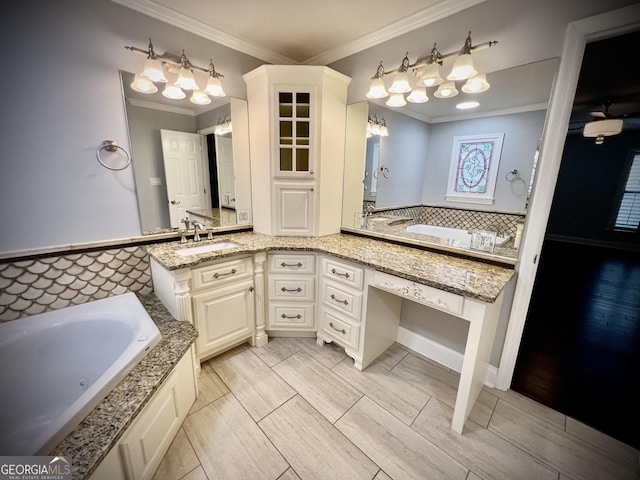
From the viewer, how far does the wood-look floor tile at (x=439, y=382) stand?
1.61 metres

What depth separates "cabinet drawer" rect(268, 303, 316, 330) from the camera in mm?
2156

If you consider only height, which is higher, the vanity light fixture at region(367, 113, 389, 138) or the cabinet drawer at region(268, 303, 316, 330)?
the vanity light fixture at region(367, 113, 389, 138)

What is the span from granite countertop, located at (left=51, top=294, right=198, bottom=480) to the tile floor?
0.48 m

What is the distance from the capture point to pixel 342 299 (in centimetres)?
192

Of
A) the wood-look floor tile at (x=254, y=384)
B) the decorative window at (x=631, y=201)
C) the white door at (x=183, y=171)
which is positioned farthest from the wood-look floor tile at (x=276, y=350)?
the decorative window at (x=631, y=201)

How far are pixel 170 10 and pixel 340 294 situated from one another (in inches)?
91.9

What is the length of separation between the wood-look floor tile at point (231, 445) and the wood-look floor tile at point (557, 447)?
1290 millimetres

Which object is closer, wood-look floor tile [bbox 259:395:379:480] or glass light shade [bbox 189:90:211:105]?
wood-look floor tile [bbox 259:395:379:480]

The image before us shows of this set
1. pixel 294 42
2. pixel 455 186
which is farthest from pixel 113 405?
pixel 294 42

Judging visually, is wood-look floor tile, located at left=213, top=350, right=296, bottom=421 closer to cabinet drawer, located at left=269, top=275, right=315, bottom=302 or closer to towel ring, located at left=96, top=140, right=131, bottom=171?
cabinet drawer, located at left=269, top=275, right=315, bottom=302

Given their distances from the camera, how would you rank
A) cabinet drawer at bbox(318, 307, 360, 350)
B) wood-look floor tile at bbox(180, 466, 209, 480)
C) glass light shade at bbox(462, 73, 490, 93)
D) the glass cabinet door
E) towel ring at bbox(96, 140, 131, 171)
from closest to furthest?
wood-look floor tile at bbox(180, 466, 209, 480), glass light shade at bbox(462, 73, 490, 93), towel ring at bbox(96, 140, 131, 171), cabinet drawer at bbox(318, 307, 360, 350), the glass cabinet door

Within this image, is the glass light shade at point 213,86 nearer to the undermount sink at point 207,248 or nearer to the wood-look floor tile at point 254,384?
the undermount sink at point 207,248

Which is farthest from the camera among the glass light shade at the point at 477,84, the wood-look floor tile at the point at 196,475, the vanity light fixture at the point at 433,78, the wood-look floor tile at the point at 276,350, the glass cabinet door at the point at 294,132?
the glass cabinet door at the point at 294,132
